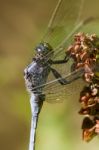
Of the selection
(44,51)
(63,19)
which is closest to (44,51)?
(44,51)

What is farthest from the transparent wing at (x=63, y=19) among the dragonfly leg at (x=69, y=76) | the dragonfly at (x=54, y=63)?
the dragonfly leg at (x=69, y=76)

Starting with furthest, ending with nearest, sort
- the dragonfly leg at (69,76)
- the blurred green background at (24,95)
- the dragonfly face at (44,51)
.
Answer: the blurred green background at (24,95) < the dragonfly face at (44,51) < the dragonfly leg at (69,76)

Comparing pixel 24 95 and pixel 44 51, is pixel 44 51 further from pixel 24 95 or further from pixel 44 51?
pixel 24 95

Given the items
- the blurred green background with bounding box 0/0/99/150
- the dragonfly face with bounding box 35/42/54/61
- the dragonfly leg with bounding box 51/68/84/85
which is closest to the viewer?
the dragonfly leg with bounding box 51/68/84/85

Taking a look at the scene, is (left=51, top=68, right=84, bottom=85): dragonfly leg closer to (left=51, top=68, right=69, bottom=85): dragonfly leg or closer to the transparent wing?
(left=51, top=68, right=69, bottom=85): dragonfly leg

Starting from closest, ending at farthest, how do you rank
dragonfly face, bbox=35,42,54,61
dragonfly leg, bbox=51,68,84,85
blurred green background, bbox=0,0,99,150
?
dragonfly leg, bbox=51,68,84,85 → dragonfly face, bbox=35,42,54,61 → blurred green background, bbox=0,0,99,150

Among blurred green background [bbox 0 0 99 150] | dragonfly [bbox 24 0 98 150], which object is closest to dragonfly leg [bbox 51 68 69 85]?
dragonfly [bbox 24 0 98 150]

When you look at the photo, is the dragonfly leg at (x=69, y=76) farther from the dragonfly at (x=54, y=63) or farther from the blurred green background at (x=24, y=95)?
the blurred green background at (x=24, y=95)
